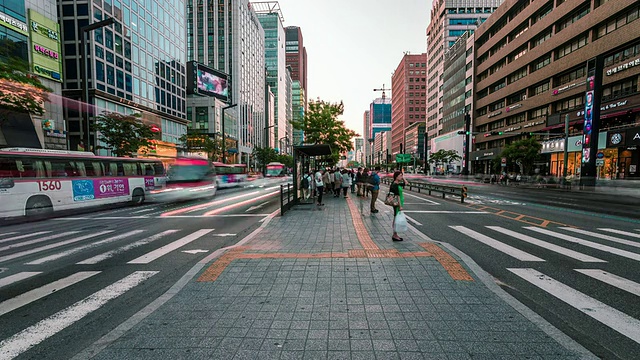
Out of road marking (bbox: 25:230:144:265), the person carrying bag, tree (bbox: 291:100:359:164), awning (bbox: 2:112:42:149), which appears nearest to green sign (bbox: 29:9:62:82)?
awning (bbox: 2:112:42:149)

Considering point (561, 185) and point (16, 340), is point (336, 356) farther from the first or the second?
point (561, 185)

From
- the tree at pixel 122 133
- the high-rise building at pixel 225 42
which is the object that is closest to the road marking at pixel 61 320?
the tree at pixel 122 133

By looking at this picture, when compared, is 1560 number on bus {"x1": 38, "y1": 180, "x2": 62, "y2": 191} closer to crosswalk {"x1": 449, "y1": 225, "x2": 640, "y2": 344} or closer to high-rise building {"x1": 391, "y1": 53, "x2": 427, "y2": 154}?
crosswalk {"x1": 449, "y1": 225, "x2": 640, "y2": 344}

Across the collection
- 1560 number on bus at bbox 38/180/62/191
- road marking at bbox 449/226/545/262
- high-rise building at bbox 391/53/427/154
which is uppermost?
high-rise building at bbox 391/53/427/154

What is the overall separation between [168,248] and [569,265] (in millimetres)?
8886

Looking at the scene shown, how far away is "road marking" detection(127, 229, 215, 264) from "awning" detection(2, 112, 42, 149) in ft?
83.4

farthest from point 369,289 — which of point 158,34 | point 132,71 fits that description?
point 158,34

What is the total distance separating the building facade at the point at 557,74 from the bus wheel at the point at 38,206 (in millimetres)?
34181

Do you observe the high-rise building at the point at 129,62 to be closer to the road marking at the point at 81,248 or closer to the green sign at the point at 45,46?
the green sign at the point at 45,46

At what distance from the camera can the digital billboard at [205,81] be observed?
A: 202ft

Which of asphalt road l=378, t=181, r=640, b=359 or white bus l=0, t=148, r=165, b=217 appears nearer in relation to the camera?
asphalt road l=378, t=181, r=640, b=359

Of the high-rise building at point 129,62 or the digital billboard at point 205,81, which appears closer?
the high-rise building at point 129,62

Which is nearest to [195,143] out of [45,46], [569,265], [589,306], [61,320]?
[45,46]

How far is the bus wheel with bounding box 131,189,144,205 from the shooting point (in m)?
17.7
